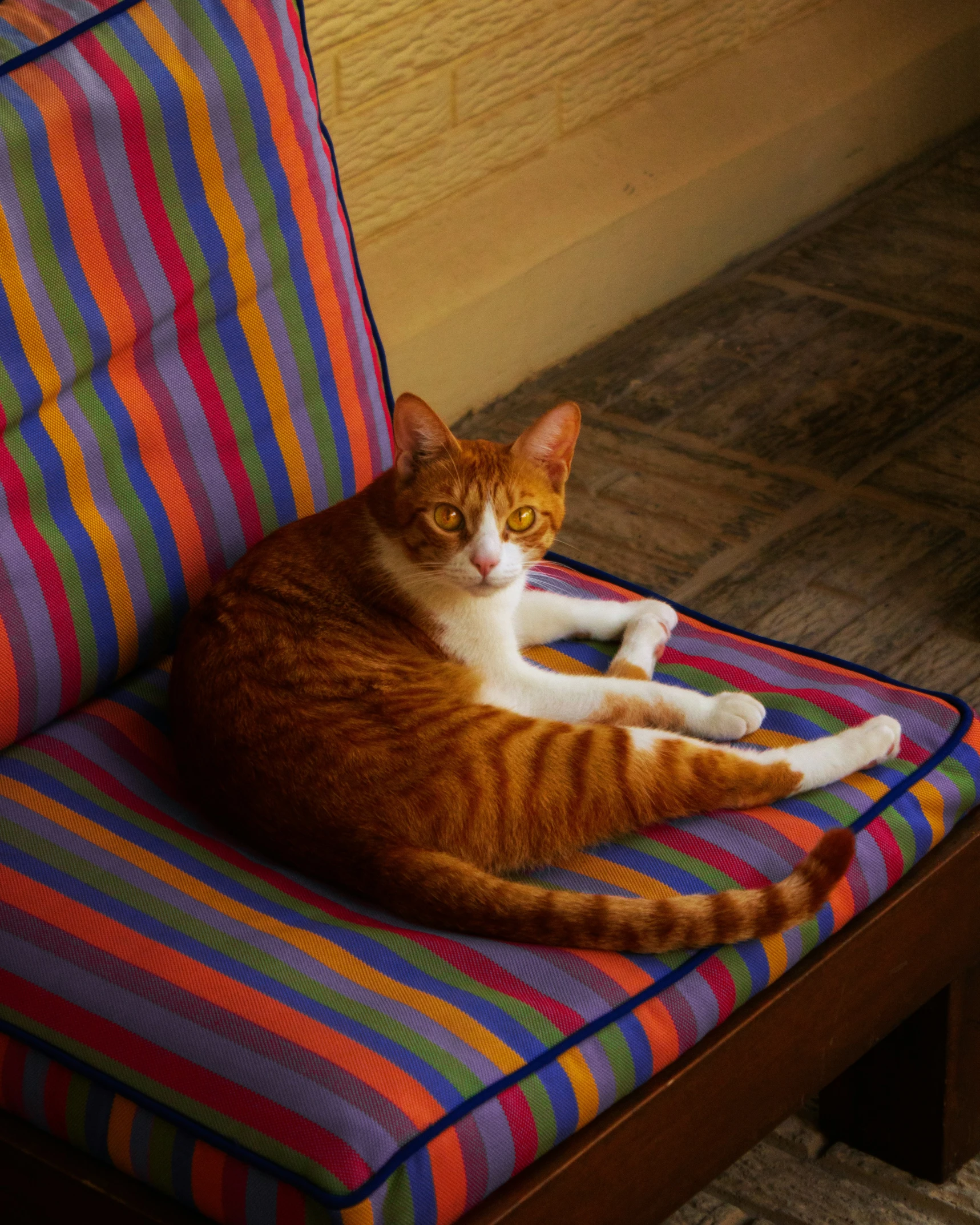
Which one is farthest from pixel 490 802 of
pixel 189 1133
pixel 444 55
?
pixel 444 55

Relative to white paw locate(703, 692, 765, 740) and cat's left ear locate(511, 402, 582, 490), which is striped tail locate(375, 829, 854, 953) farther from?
cat's left ear locate(511, 402, 582, 490)

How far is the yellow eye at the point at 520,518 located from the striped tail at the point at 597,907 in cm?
37

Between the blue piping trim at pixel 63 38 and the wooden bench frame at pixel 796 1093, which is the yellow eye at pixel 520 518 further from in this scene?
the blue piping trim at pixel 63 38

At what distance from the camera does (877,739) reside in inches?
55.8

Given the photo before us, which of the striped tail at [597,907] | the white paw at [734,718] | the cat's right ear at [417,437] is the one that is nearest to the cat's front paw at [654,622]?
the white paw at [734,718]

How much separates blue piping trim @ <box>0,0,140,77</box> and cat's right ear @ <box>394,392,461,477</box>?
1.44 feet

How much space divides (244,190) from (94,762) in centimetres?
58

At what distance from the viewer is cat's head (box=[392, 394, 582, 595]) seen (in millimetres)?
1486

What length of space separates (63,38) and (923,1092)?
4.28ft

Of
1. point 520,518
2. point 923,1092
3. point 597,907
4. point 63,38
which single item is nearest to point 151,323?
point 63,38

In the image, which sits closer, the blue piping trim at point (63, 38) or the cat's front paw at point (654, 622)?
the blue piping trim at point (63, 38)

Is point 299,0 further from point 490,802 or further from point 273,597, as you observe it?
point 490,802

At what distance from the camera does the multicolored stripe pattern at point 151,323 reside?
141cm

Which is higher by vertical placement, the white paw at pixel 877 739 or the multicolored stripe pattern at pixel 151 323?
the multicolored stripe pattern at pixel 151 323
